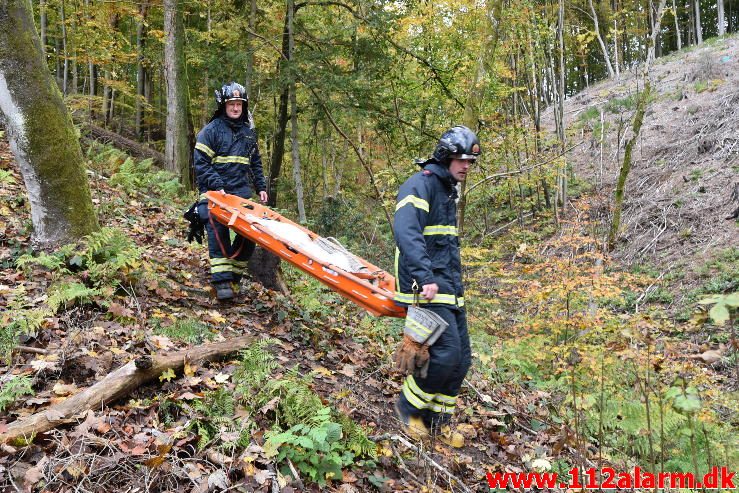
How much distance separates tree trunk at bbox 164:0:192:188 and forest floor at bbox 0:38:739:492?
7.52 feet

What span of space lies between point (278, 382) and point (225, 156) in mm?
3410

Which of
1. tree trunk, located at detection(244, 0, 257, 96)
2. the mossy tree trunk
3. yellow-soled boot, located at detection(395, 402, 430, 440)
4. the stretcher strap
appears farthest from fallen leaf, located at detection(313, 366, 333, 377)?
tree trunk, located at detection(244, 0, 257, 96)

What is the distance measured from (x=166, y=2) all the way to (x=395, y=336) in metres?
10.7

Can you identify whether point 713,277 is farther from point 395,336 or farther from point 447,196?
point 447,196

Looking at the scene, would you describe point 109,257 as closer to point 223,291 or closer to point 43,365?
point 223,291

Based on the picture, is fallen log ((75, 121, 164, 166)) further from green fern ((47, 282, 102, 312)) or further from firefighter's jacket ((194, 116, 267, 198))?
green fern ((47, 282, 102, 312))

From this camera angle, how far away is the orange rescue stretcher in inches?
195

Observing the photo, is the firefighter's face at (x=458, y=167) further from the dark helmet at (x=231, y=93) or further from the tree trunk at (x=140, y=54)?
the tree trunk at (x=140, y=54)

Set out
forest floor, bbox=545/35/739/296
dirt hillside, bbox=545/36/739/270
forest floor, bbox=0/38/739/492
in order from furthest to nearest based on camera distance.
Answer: dirt hillside, bbox=545/36/739/270 → forest floor, bbox=545/35/739/296 → forest floor, bbox=0/38/739/492

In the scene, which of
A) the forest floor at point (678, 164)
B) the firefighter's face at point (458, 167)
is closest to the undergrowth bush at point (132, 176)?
the firefighter's face at point (458, 167)

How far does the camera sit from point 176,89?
510 inches

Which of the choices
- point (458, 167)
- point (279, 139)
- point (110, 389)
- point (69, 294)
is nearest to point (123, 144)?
point (279, 139)

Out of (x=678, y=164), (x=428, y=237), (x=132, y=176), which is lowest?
(x=428, y=237)

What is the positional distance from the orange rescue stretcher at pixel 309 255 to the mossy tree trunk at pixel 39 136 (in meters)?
1.41
